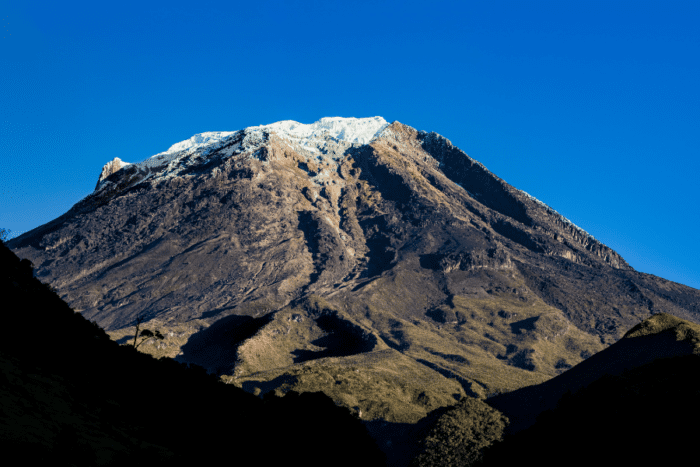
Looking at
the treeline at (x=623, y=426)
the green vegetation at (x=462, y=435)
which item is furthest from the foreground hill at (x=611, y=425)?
the green vegetation at (x=462, y=435)

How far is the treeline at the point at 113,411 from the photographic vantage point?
22766 mm

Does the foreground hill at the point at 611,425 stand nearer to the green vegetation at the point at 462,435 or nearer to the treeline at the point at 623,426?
the treeline at the point at 623,426

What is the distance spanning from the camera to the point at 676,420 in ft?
194

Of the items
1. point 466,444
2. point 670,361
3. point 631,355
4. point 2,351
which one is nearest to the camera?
point 2,351

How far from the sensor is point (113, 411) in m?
31.7

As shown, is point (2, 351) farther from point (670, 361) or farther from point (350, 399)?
point (350, 399)

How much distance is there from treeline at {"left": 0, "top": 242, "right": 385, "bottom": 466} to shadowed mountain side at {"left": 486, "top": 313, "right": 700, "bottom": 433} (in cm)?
11954

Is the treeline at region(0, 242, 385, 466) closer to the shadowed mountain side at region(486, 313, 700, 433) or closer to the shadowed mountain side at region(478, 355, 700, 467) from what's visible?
the shadowed mountain side at region(478, 355, 700, 467)

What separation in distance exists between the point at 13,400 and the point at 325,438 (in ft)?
135

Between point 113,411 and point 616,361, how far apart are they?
170 metres

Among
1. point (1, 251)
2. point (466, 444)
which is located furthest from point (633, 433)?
point (466, 444)

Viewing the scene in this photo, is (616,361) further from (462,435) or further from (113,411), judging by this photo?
(113,411)

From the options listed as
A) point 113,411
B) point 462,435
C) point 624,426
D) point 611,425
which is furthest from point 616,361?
point 113,411

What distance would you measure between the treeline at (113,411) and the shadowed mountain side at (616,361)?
392ft
